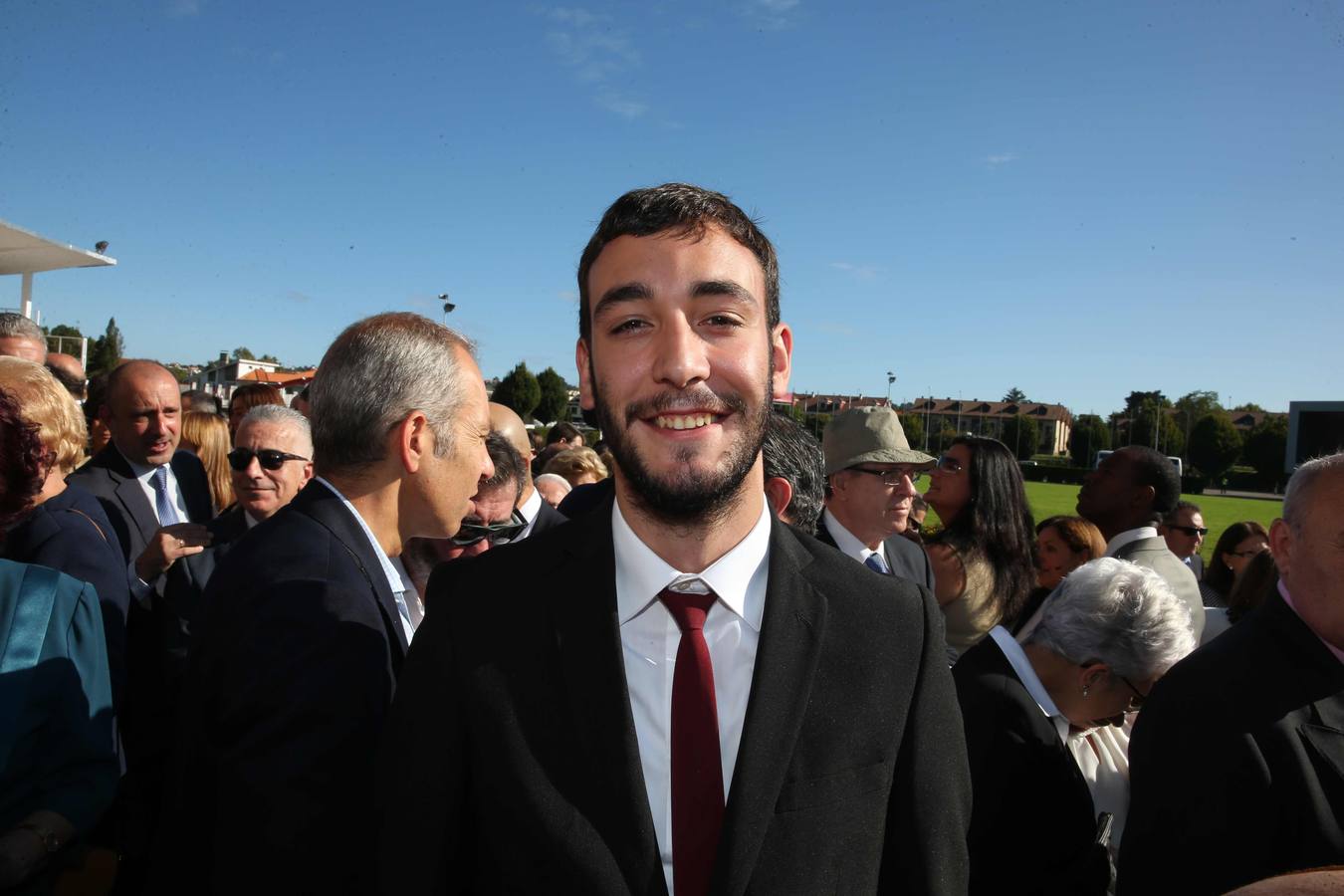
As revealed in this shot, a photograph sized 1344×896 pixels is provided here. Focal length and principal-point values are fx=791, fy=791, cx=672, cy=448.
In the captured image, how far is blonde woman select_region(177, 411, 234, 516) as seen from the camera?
5.77 metres

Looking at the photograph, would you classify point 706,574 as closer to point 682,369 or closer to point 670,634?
point 670,634

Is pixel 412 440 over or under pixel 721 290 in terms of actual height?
under

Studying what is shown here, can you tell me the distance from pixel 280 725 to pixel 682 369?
1086mm

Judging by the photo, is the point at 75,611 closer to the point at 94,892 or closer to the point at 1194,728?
the point at 94,892

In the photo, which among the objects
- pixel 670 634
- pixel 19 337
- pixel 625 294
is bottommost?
pixel 670 634

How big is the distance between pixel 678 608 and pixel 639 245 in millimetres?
721

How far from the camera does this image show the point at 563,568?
1604 mm

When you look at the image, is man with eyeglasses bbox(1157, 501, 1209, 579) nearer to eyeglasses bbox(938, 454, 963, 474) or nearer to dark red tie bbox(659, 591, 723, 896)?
eyeglasses bbox(938, 454, 963, 474)

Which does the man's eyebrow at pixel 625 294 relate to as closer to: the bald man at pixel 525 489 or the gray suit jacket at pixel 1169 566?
the bald man at pixel 525 489

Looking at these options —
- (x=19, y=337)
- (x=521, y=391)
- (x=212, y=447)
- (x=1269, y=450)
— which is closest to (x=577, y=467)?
(x=212, y=447)

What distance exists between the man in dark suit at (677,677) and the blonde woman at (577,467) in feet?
19.2

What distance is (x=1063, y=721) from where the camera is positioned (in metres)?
2.82

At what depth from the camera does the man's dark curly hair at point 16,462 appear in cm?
215

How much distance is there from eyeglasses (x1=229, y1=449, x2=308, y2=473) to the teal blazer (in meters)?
2.10
